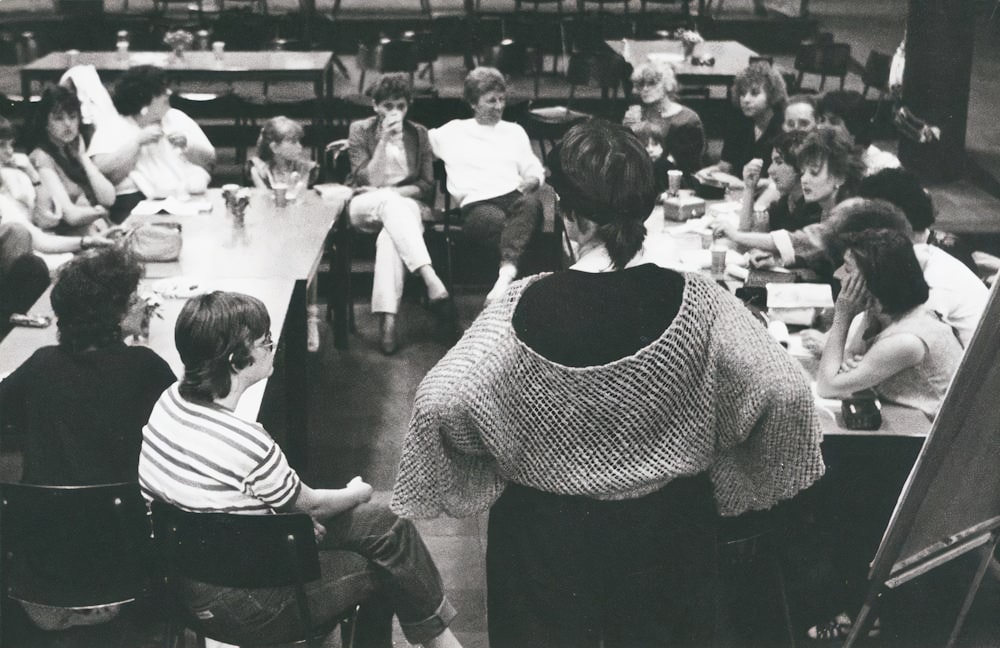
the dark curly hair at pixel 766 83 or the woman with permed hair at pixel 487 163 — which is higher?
the dark curly hair at pixel 766 83

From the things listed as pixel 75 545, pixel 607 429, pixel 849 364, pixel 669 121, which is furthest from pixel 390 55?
pixel 607 429

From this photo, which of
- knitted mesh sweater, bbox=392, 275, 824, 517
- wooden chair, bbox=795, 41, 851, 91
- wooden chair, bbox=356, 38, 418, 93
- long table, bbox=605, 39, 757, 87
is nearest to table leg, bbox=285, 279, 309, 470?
knitted mesh sweater, bbox=392, 275, 824, 517

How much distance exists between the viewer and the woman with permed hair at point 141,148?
18.4 feet

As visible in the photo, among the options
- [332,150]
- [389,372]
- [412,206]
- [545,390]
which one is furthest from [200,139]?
[545,390]

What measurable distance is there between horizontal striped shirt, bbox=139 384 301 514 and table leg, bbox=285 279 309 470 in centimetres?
184

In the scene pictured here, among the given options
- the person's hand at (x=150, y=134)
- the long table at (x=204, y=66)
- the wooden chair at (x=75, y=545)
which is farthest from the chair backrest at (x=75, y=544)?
the long table at (x=204, y=66)

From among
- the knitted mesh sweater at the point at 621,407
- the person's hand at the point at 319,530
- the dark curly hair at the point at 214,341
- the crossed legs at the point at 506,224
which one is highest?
the knitted mesh sweater at the point at 621,407

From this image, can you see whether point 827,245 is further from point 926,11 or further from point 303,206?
point 926,11

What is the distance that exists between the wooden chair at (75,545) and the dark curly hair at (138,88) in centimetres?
336

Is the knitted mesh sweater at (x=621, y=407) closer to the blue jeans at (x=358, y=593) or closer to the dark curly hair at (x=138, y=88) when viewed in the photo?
the blue jeans at (x=358, y=593)

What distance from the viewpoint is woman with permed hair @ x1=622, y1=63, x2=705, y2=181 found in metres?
6.09

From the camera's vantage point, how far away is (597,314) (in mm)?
1943

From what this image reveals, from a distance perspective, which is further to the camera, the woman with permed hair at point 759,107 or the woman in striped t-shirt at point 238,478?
the woman with permed hair at point 759,107

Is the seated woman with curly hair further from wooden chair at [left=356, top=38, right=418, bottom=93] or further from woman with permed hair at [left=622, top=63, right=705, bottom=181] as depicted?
wooden chair at [left=356, top=38, right=418, bottom=93]
